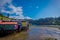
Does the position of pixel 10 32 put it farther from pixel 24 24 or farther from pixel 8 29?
pixel 24 24

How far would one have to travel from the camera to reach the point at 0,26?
1514cm

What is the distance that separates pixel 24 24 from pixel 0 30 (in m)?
11.4

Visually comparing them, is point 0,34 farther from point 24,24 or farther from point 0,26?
point 24,24

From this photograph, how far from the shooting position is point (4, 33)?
15.0 m

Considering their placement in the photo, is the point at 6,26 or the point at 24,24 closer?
the point at 6,26

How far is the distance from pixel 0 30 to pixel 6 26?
29.3 inches

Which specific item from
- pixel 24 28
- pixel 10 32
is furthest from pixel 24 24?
pixel 10 32

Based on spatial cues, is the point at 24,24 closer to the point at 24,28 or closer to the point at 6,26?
the point at 24,28

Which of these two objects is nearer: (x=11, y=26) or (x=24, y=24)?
(x=11, y=26)

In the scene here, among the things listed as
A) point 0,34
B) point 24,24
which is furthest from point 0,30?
point 24,24

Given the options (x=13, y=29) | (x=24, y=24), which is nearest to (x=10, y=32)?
(x=13, y=29)

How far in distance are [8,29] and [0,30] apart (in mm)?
874

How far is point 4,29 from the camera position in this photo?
14609 mm

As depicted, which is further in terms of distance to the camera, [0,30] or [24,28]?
[24,28]
